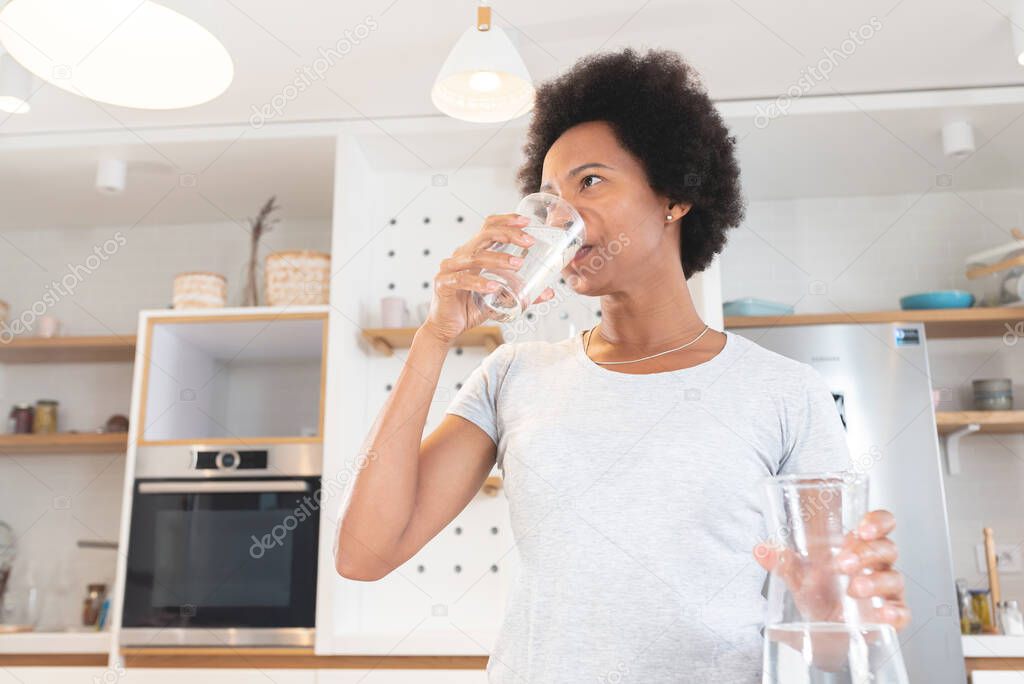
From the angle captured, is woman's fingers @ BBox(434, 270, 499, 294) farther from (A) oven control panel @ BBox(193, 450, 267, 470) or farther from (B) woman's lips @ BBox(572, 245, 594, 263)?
(A) oven control panel @ BBox(193, 450, 267, 470)

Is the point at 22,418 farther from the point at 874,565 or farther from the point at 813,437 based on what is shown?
the point at 874,565

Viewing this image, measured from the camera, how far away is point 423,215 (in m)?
3.28

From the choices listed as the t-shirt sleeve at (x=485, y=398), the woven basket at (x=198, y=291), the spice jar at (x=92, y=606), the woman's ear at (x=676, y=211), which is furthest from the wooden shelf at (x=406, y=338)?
the t-shirt sleeve at (x=485, y=398)

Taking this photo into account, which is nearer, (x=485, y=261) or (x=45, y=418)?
(x=485, y=261)

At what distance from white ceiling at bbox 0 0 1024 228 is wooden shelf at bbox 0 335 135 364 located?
60cm

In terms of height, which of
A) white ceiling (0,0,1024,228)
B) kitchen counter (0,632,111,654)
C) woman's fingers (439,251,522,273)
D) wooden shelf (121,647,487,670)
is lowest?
wooden shelf (121,647,487,670)

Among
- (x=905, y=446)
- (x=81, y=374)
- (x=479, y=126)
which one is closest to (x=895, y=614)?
(x=905, y=446)

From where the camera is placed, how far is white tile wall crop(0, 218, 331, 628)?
11.2 feet

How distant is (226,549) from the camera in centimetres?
265

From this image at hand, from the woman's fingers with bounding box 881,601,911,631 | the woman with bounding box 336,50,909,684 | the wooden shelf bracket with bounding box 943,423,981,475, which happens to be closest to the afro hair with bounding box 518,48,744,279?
the woman with bounding box 336,50,909,684

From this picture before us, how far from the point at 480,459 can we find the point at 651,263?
34cm

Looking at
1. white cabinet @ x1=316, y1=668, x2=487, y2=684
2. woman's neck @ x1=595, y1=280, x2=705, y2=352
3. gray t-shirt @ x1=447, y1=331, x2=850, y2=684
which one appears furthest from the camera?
white cabinet @ x1=316, y1=668, x2=487, y2=684

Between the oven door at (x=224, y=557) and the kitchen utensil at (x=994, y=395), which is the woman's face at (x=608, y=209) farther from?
the kitchen utensil at (x=994, y=395)

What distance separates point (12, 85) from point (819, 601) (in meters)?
2.58
